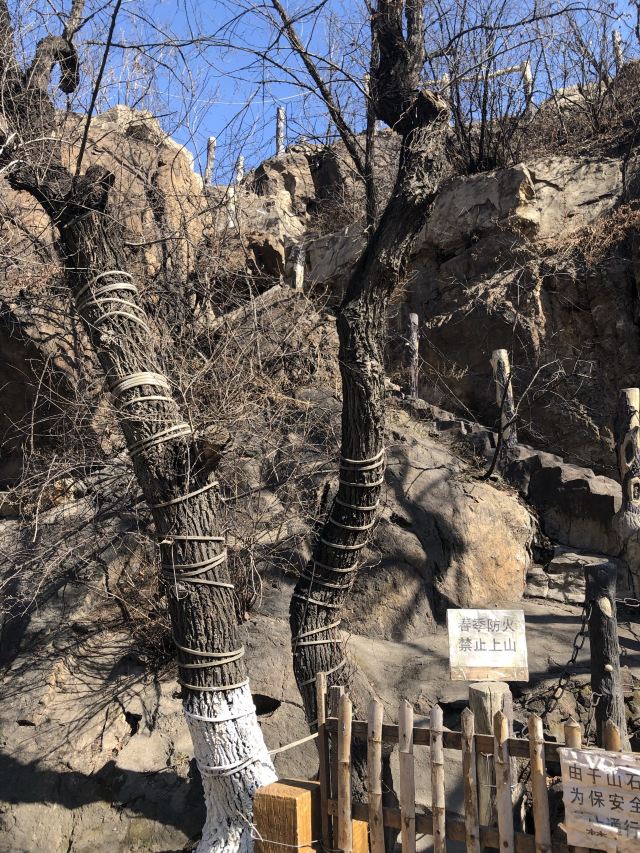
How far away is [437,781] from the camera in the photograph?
3.66m

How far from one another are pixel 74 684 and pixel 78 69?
16.7ft

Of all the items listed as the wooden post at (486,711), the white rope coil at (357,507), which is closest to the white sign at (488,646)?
the wooden post at (486,711)

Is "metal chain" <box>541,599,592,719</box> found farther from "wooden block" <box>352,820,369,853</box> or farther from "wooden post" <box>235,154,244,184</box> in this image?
"wooden post" <box>235,154,244,184</box>

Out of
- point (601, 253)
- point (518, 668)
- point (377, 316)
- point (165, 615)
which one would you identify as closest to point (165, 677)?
point (165, 615)

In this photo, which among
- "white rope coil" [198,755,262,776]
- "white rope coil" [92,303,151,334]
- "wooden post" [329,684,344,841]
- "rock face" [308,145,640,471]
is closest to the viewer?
"wooden post" [329,684,344,841]

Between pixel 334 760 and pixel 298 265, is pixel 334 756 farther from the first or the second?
pixel 298 265

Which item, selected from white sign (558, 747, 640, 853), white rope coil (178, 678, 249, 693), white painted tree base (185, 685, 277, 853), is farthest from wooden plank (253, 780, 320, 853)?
white sign (558, 747, 640, 853)

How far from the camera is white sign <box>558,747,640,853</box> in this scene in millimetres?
3264

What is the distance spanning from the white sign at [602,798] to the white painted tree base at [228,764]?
173 cm

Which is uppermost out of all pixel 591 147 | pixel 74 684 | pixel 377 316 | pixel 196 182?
pixel 591 147

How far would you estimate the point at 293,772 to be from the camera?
573cm

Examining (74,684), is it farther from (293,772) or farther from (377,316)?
(377,316)

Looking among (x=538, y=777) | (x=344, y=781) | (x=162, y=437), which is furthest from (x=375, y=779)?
(x=162, y=437)

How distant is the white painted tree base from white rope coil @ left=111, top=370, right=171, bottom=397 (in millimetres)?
1812
